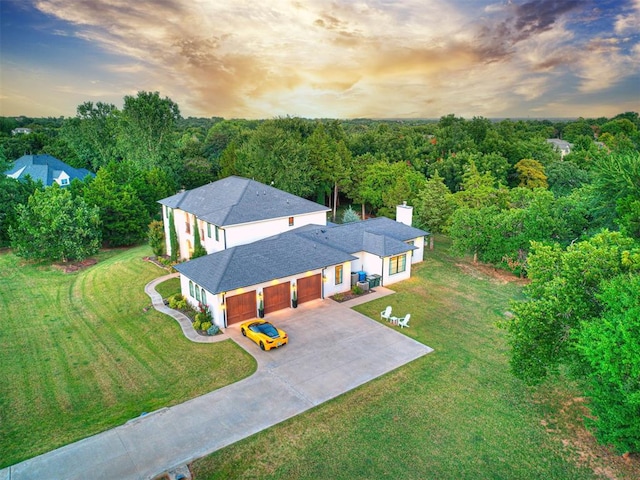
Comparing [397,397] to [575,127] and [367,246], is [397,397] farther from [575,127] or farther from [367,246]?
[575,127]

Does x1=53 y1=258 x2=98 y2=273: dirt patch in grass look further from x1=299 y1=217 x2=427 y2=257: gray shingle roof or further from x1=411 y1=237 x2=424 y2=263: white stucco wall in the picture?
x1=411 y1=237 x2=424 y2=263: white stucco wall

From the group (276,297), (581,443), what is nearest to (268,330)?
(276,297)

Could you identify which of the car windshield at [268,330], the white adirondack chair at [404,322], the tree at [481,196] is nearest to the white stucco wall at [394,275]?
the white adirondack chair at [404,322]

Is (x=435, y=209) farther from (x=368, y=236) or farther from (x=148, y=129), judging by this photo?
(x=148, y=129)

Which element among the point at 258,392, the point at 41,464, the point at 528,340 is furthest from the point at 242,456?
the point at 528,340

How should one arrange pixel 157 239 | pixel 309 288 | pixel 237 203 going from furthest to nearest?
pixel 157 239
pixel 237 203
pixel 309 288

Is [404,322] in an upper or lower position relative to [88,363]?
upper

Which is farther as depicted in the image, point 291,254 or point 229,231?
point 229,231
